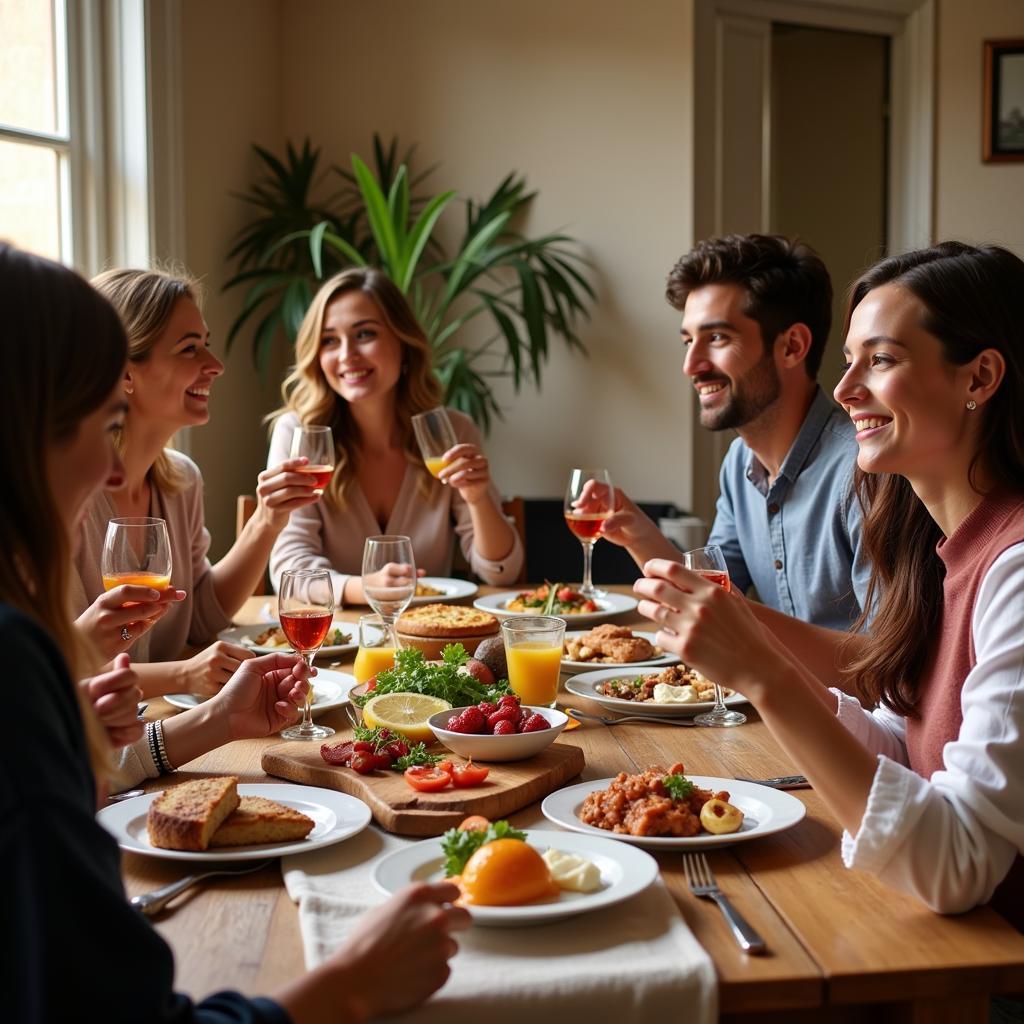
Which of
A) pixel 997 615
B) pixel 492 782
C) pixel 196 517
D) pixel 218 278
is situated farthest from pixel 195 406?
pixel 218 278

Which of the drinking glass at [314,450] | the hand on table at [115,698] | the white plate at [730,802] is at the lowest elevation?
the white plate at [730,802]

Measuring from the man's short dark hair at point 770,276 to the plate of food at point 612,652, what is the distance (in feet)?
3.17

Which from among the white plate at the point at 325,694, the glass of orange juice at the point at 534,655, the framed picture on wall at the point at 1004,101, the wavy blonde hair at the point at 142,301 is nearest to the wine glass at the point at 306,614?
the white plate at the point at 325,694

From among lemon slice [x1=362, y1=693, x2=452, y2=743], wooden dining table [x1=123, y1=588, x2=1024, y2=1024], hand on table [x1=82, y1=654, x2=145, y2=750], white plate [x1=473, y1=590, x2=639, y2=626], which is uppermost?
hand on table [x1=82, y1=654, x2=145, y2=750]

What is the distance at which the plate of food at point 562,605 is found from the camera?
262 centimetres

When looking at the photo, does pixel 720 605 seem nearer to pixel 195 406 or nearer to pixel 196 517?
pixel 195 406

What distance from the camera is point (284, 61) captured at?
15.9 feet

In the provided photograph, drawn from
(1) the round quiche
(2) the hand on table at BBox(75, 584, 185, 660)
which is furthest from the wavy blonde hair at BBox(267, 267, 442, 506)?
(2) the hand on table at BBox(75, 584, 185, 660)

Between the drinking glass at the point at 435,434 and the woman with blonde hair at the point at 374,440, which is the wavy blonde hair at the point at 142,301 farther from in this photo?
the woman with blonde hair at the point at 374,440

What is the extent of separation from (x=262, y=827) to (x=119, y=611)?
46 centimetres

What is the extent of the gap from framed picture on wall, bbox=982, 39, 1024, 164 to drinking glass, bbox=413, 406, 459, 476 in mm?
3705

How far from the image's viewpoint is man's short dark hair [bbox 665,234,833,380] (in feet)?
9.31

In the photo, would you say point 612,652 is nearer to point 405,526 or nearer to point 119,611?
point 119,611

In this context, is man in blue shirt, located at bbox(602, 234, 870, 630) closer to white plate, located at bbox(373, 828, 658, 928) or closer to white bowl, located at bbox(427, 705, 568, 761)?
white bowl, located at bbox(427, 705, 568, 761)
